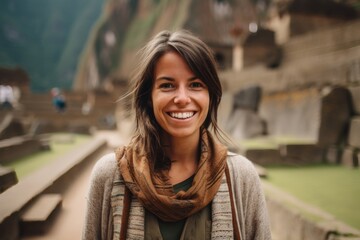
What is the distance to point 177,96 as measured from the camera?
4.52 feet

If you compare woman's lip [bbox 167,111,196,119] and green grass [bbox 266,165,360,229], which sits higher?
woman's lip [bbox 167,111,196,119]

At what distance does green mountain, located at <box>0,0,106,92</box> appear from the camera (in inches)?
2447

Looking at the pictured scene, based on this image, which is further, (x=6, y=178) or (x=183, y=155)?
(x=6, y=178)

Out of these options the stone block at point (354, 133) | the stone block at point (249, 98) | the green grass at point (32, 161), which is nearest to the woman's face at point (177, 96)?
the green grass at point (32, 161)

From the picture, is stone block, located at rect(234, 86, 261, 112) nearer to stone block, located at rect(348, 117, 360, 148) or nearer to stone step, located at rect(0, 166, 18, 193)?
stone block, located at rect(348, 117, 360, 148)

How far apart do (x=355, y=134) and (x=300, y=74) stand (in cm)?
276

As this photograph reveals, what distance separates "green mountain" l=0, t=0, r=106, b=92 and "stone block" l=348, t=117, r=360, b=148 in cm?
6900

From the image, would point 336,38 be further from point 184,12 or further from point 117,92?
point 184,12

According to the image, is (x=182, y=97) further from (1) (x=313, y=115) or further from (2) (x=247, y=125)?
(2) (x=247, y=125)

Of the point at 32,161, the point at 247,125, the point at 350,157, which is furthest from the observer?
the point at 247,125

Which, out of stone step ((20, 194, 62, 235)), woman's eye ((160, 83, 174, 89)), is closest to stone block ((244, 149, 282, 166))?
stone step ((20, 194, 62, 235))

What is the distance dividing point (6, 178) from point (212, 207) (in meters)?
2.33

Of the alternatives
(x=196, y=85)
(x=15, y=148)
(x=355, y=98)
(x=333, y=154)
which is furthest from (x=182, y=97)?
(x=355, y=98)

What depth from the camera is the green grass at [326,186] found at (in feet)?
9.43
